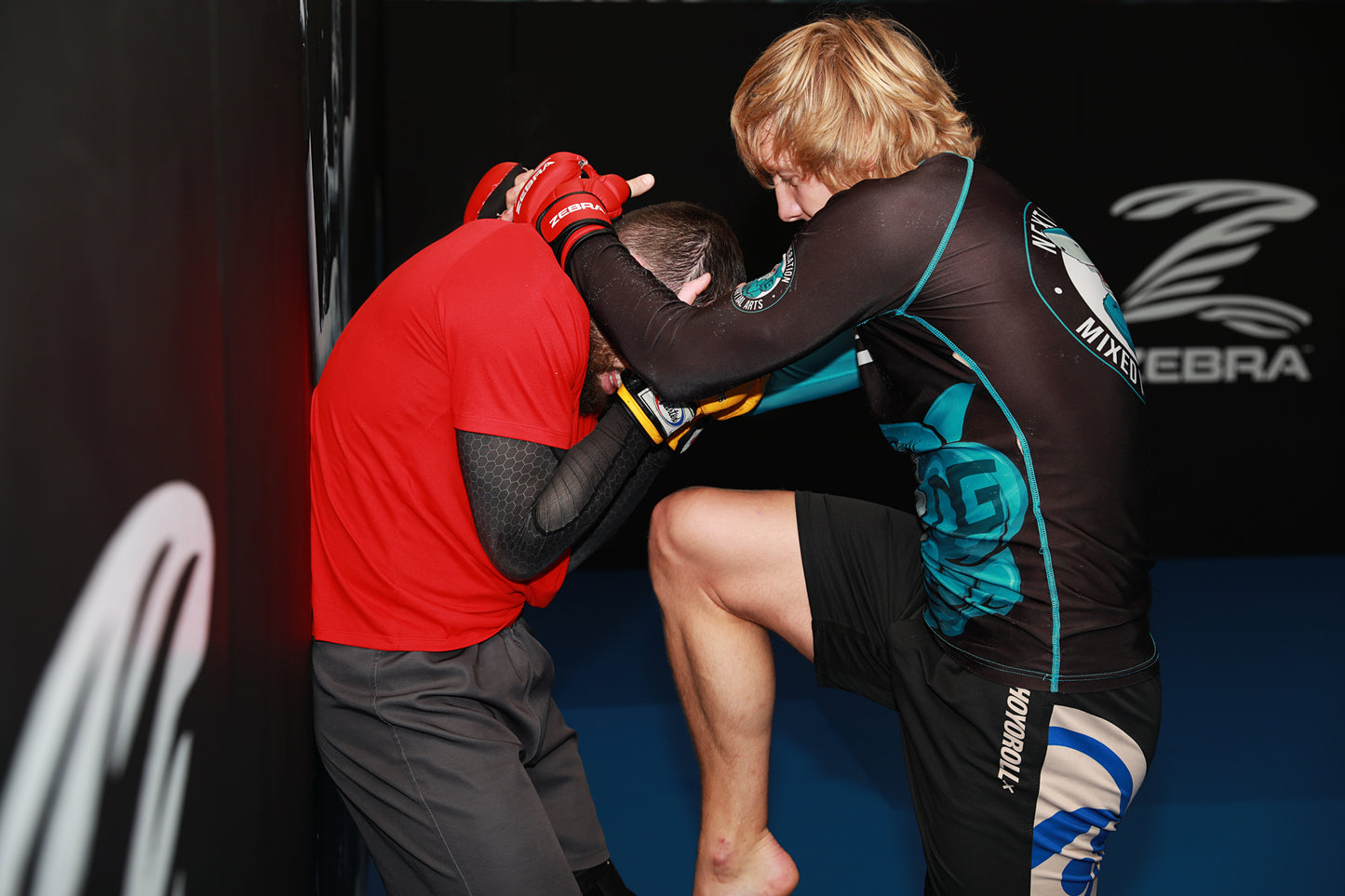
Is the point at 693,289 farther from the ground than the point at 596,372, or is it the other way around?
the point at 693,289

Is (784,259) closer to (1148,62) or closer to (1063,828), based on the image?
(1063,828)

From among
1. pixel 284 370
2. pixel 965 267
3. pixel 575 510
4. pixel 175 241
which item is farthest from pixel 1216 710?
pixel 175 241

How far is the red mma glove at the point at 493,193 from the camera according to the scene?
1600 millimetres

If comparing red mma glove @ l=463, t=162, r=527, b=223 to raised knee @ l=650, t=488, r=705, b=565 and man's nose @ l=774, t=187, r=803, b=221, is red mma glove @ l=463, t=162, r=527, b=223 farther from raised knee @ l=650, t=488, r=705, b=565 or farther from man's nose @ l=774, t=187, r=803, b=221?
raised knee @ l=650, t=488, r=705, b=565

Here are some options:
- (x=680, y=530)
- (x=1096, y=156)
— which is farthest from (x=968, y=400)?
(x=1096, y=156)

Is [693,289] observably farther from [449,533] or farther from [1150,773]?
[1150,773]

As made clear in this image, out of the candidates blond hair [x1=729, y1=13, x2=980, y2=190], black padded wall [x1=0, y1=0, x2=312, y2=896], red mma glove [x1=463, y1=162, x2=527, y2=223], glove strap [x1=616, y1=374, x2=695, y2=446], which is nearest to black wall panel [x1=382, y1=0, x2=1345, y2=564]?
red mma glove [x1=463, y1=162, x2=527, y2=223]

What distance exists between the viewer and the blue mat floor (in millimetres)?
2137

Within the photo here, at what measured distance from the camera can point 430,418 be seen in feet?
4.11

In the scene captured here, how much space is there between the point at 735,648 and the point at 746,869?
1.07 feet

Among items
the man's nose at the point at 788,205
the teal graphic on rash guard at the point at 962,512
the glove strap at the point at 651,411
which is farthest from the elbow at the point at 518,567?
the man's nose at the point at 788,205

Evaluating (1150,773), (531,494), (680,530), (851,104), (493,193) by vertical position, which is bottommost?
(1150,773)

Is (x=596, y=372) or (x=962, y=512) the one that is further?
(x=596, y=372)

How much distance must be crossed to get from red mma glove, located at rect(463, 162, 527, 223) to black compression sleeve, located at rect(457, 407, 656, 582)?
1.44 ft
